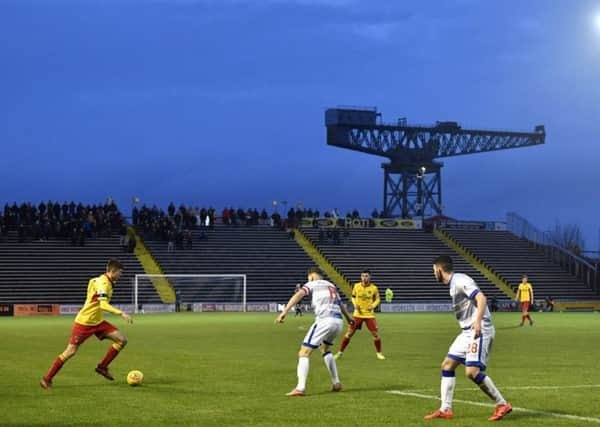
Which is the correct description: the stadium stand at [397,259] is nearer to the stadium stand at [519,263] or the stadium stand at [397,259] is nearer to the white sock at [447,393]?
the stadium stand at [519,263]

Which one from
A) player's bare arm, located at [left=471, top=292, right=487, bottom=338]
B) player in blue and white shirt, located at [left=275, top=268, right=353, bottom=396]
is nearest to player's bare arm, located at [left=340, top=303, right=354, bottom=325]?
player in blue and white shirt, located at [left=275, top=268, right=353, bottom=396]

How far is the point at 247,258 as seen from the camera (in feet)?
247

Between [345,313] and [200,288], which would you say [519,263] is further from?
[345,313]

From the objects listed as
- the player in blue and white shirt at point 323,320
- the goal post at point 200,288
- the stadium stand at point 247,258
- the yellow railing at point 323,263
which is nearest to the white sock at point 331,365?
the player in blue and white shirt at point 323,320

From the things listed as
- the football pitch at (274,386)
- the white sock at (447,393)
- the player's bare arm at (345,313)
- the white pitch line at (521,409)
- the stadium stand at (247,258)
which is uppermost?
the stadium stand at (247,258)

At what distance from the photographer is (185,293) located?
67562 millimetres

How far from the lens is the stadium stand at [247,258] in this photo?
71.3 metres

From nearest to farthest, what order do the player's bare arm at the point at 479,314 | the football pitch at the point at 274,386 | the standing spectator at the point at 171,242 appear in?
the player's bare arm at the point at 479,314 < the football pitch at the point at 274,386 < the standing spectator at the point at 171,242

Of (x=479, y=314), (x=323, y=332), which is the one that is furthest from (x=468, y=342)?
(x=323, y=332)

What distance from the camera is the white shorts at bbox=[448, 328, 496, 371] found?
1356 cm

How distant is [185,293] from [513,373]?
158ft

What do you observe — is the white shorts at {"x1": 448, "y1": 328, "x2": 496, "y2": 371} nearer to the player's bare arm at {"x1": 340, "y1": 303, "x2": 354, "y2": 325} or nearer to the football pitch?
the football pitch

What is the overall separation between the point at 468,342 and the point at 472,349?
4.5 inches

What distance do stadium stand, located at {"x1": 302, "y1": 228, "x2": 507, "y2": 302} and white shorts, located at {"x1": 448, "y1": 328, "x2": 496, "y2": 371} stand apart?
194 feet
